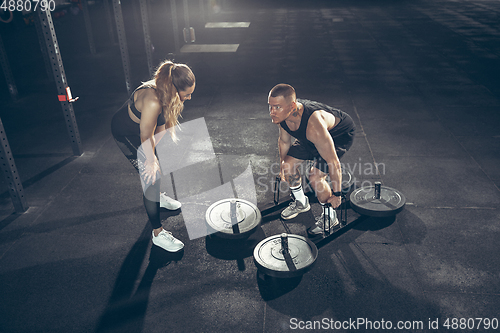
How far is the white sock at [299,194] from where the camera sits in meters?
4.07

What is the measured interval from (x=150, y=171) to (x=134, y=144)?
15.1 inches

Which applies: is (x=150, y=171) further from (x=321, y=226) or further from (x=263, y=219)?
(x=321, y=226)

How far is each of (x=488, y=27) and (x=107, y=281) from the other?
15764 mm

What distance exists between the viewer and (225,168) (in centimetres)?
529

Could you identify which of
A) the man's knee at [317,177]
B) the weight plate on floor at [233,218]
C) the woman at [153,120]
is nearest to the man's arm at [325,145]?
the man's knee at [317,177]

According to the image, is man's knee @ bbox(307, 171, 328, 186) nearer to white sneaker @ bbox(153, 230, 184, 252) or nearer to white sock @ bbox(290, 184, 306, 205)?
white sock @ bbox(290, 184, 306, 205)

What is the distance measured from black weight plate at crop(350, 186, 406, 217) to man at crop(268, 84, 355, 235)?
354 mm

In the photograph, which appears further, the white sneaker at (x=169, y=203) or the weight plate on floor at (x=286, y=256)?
the white sneaker at (x=169, y=203)

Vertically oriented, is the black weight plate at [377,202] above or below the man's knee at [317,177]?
below

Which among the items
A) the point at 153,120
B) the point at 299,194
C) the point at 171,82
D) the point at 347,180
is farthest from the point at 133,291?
the point at 347,180

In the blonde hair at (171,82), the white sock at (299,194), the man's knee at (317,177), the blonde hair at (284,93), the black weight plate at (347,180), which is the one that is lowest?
the black weight plate at (347,180)

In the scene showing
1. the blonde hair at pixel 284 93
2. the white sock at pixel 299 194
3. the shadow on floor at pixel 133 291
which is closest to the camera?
the shadow on floor at pixel 133 291

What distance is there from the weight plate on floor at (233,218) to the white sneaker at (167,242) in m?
0.38

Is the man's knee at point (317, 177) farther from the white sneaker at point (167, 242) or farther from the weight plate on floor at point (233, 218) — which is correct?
the white sneaker at point (167, 242)
